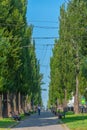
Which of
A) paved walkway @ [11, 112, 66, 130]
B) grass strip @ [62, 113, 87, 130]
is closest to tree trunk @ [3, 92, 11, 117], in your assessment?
paved walkway @ [11, 112, 66, 130]

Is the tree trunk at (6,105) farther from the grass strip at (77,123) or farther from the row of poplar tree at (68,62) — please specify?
the grass strip at (77,123)

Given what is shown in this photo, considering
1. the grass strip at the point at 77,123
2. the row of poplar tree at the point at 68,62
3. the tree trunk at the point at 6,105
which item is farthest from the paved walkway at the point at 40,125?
the tree trunk at the point at 6,105

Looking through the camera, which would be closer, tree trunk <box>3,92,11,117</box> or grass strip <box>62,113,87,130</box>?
grass strip <box>62,113,87,130</box>

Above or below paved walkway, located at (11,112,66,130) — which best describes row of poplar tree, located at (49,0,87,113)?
above

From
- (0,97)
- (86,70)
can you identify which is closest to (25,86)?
(0,97)

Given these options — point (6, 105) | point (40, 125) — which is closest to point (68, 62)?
point (6, 105)

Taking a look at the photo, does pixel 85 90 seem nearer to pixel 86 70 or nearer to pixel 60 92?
pixel 60 92

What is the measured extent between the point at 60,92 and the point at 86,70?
46821 millimetres

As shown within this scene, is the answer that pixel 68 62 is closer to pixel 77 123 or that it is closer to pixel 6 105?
pixel 6 105

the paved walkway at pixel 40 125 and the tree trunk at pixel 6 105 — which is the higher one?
the tree trunk at pixel 6 105

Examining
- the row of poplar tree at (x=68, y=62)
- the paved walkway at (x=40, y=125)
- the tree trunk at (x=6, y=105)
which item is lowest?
the paved walkway at (x=40, y=125)

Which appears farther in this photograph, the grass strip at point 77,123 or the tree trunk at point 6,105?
the tree trunk at point 6,105

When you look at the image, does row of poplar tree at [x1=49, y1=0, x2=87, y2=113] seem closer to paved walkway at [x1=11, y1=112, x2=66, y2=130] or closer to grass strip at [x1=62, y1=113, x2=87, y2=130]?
grass strip at [x1=62, y1=113, x2=87, y2=130]

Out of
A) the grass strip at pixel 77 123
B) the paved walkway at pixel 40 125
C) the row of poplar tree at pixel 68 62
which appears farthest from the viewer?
the row of poplar tree at pixel 68 62
